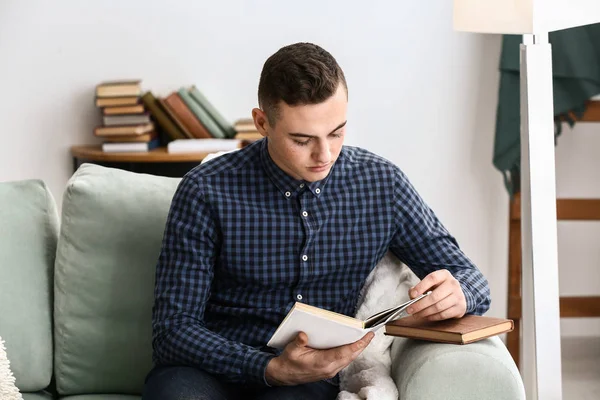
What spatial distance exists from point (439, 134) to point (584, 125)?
525mm

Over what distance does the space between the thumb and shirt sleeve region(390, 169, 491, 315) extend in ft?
1.36

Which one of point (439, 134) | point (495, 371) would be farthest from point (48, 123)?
point (495, 371)

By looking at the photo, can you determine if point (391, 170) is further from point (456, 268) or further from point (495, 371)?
point (495, 371)

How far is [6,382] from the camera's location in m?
2.00

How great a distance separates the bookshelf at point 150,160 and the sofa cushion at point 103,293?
1.17m

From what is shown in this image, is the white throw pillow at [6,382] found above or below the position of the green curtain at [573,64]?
below

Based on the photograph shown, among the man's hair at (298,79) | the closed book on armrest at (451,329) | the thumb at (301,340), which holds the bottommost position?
the closed book on armrest at (451,329)

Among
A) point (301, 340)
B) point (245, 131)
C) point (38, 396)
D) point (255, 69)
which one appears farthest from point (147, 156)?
point (301, 340)

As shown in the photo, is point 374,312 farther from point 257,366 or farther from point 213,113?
point 213,113

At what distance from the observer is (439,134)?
11.9 ft

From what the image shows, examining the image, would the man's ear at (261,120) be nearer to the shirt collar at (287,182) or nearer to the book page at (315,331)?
the shirt collar at (287,182)

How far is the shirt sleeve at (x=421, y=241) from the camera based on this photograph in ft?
6.54

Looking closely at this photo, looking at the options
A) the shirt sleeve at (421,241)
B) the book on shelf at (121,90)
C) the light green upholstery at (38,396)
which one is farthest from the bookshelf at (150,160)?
the shirt sleeve at (421,241)

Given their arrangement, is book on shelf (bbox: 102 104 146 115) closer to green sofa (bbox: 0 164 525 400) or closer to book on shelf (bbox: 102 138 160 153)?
book on shelf (bbox: 102 138 160 153)
